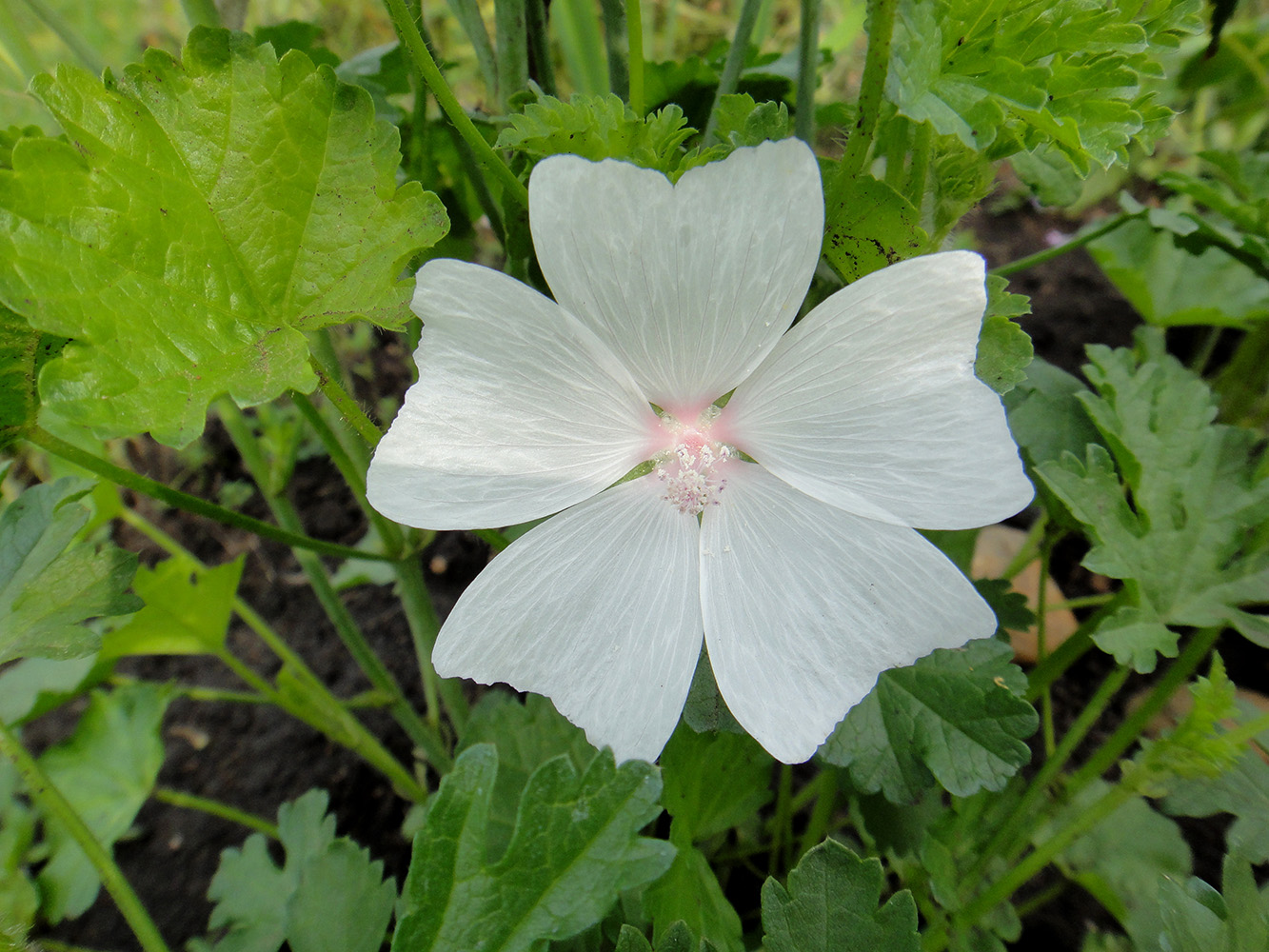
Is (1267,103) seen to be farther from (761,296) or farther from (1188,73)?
(761,296)

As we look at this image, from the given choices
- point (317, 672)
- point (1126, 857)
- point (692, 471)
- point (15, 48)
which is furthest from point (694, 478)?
point (317, 672)

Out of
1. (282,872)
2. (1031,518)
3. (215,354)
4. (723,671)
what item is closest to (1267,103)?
(1031,518)

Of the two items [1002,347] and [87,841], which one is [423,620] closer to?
[87,841]

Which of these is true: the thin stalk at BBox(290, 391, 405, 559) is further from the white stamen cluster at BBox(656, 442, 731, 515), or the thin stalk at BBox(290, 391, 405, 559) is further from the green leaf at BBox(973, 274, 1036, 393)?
the green leaf at BBox(973, 274, 1036, 393)

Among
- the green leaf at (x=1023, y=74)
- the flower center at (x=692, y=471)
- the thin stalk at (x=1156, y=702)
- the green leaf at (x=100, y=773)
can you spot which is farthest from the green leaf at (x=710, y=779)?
the green leaf at (x=100, y=773)

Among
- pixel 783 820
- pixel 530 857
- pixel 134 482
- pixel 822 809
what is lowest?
pixel 783 820
